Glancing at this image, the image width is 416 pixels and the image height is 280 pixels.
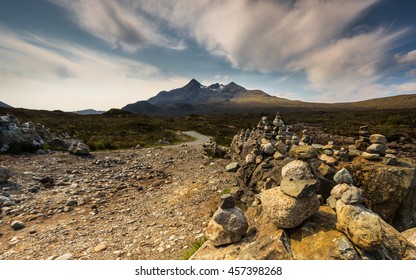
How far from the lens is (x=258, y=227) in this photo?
4.68m

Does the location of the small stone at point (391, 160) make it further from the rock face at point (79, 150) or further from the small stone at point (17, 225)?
the rock face at point (79, 150)

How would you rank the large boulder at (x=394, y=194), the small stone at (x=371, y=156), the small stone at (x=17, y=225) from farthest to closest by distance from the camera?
the small stone at (x=17, y=225) < the small stone at (x=371, y=156) < the large boulder at (x=394, y=194)

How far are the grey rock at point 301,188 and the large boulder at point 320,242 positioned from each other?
0.64 meters

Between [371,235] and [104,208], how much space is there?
9.32 m

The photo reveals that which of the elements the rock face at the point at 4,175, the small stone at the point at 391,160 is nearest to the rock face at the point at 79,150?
the rock face at the point at 4,175

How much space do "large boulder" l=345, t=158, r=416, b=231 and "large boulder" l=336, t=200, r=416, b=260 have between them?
111 inches

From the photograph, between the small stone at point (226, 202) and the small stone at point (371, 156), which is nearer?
the small stone at point (226, 202)

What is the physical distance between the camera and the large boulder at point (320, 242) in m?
3.47

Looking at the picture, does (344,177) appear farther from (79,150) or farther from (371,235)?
(79,150)

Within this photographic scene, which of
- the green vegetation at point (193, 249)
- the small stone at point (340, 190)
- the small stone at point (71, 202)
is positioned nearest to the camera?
the small stone at point (340, 190)

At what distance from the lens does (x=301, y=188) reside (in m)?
4.01

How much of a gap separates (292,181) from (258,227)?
130 cm

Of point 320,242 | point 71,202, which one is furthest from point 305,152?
point 71,202

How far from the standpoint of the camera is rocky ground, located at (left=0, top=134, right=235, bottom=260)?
20.5 feet
